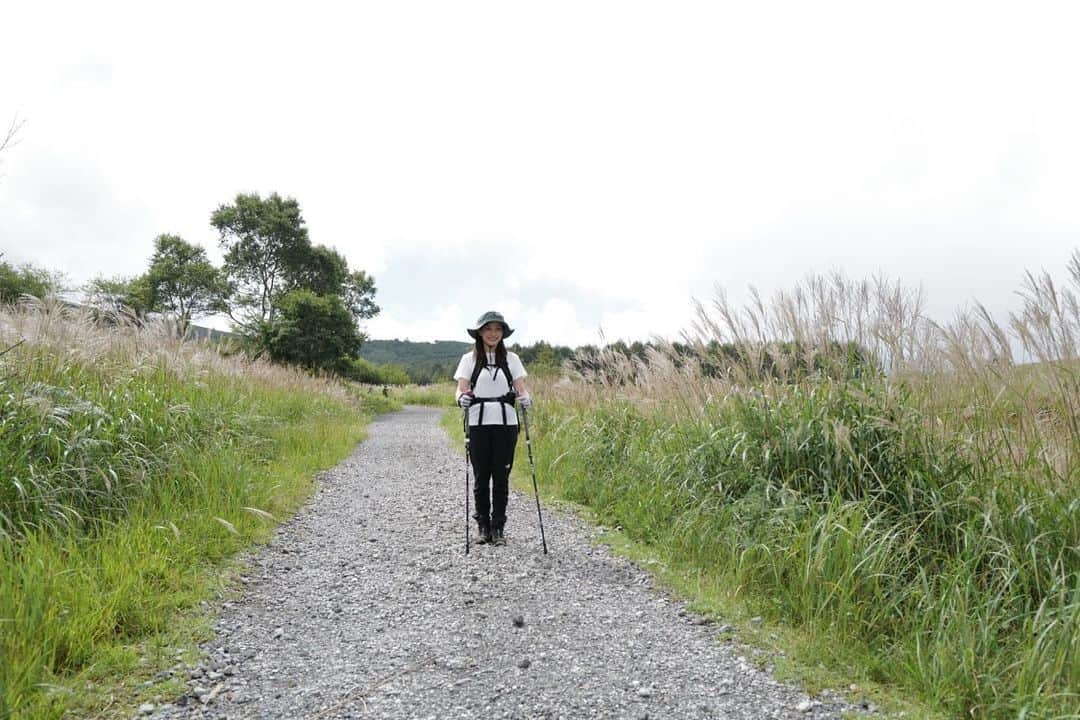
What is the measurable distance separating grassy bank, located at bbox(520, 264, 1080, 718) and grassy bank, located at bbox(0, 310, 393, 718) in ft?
10.8

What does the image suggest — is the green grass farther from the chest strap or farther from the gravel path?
the chest strap

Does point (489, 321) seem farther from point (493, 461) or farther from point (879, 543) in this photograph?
point (879, 543)

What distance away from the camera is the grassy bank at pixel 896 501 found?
110 inches

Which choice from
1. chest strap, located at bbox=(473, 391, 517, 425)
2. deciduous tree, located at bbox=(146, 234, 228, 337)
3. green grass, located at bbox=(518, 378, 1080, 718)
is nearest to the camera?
green grass, located at bbox=(518, 378, 1080, 718)

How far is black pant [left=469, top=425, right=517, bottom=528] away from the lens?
5.49m

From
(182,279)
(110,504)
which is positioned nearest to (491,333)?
(110,504)

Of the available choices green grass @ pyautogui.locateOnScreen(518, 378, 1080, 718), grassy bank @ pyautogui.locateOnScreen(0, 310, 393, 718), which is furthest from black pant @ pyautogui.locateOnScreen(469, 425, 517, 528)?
grassy bank @ pyautogui.locateOnScreen(0, 310, 393, 718)

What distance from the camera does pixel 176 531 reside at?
4152mm

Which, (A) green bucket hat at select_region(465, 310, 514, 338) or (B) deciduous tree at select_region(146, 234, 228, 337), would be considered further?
(B) deciduous tree at select_region(146, 234, 228, 337)

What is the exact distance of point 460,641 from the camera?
3459 millimetres

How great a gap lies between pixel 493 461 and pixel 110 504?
2.93 m

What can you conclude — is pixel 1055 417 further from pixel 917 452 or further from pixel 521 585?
pixel 521 585

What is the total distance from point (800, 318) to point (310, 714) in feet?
14.0

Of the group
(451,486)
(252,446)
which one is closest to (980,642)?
(451,486)
